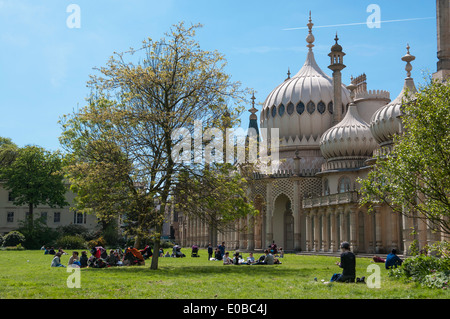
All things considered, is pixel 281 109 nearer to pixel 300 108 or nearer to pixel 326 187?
pixel 300 108

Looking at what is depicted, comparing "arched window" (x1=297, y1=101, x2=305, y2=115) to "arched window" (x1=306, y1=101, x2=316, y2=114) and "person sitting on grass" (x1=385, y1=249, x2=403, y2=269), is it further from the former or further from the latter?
"person sitting on grass" (x1=385, y1=249, x2=403, y2=269)

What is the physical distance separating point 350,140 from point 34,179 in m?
34.8

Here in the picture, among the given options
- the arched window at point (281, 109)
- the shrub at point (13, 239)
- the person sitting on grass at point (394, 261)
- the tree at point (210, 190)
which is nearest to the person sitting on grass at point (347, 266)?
the person sitting on grass at point (394, 261)

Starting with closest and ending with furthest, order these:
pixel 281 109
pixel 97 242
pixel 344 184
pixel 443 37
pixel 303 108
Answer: pixel 443 37, pixel 344 184, pixel 97 242, pixel 303 108, pixel 281 109

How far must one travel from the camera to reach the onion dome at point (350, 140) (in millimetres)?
47219

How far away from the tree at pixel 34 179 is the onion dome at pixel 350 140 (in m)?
30.3

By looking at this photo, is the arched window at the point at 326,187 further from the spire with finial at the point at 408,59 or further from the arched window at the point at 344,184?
the spire with finial at the point at 408,59

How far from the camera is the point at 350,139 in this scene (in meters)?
47.4

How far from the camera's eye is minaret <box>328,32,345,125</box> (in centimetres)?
5341

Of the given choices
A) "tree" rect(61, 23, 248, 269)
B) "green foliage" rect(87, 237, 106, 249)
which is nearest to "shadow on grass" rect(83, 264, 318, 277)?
"tree" rect(61, 23, 248, 269)

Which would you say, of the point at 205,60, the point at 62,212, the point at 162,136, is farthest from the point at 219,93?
the point at 62,212


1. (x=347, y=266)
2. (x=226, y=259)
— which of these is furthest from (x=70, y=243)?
(x=347, y=266)

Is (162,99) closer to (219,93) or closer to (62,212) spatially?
(219,93)
